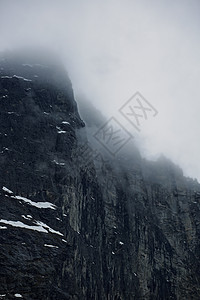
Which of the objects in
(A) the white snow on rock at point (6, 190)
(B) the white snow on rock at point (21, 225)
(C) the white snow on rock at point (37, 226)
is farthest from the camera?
(A) the white snow on rock at point (6, 190)

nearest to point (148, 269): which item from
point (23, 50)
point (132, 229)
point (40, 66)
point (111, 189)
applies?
point (132, 229)

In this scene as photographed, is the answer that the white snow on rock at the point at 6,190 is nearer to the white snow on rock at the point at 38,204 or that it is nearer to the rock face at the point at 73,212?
the rock face at the point at 73,212

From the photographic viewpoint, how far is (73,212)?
66.8m

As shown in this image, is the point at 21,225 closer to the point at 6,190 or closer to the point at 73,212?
the point at 6,190

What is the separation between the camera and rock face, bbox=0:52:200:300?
57500 millimetres

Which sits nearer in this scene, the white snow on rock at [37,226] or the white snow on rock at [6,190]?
the white snow on rock at [37,226]

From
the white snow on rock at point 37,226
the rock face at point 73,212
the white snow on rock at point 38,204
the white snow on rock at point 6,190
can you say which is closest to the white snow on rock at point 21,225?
the white snow on rock at point 37,226

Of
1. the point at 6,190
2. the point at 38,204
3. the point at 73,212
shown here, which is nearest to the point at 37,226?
the point at 38,204

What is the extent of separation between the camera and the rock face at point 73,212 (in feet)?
189

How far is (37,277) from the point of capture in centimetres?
5481

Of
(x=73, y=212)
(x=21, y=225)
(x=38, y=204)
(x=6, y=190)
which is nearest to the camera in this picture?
(x=21, y=225)

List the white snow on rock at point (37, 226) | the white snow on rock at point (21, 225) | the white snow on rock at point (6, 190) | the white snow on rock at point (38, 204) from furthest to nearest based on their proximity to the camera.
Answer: the white snow on rock at point (38, 204) → the white snow on rock at point (6, 190) → the white snow on rock at point (37, 226) → the white snow on rock at point (21, 225)

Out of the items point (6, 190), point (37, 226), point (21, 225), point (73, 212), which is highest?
point (6, 190)

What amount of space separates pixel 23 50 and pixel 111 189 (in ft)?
126
